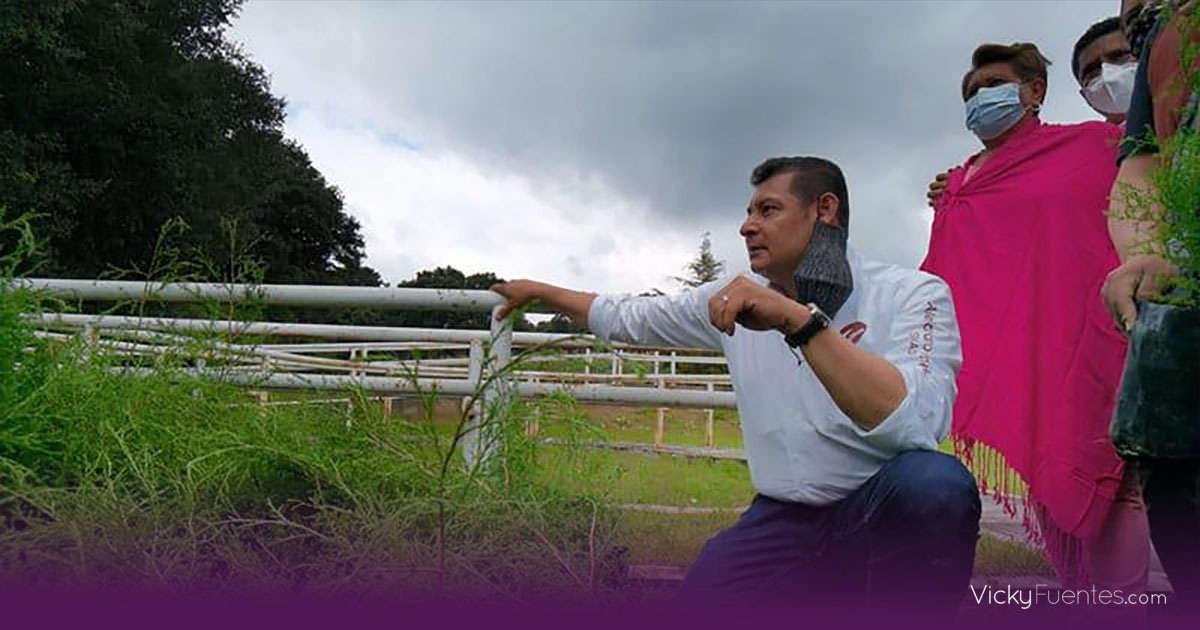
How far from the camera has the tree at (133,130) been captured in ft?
47.2

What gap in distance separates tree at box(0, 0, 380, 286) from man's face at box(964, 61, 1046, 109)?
10210 mm

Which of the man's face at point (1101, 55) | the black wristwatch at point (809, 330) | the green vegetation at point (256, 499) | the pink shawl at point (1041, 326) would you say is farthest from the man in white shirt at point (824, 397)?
the man's face at point (1101, 55)

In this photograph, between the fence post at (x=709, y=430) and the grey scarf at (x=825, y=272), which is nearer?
the grey scarf at (x=825, y=272)

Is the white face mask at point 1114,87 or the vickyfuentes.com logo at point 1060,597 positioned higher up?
the white face mask at point 1114,87

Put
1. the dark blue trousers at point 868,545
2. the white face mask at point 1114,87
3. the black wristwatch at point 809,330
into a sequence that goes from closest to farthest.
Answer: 1. the black wristwatch at point 809,330
2. the dark blue trousers at point 868,545
3. the white face mask at point 1114,87

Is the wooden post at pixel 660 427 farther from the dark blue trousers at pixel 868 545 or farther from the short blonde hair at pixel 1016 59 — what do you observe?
the short blonde hair at pixel 1016 59

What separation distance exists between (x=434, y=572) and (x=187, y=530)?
0.22 m

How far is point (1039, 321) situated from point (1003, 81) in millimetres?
772

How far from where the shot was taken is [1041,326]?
2.45m

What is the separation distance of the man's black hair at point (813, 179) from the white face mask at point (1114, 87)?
68cm

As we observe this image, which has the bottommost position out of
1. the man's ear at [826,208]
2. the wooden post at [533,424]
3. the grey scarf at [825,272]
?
the wooden post at [533,424]

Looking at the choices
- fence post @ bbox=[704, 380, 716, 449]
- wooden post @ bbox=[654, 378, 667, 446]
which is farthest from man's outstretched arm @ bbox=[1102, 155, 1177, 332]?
fence post @ bbox=[704, 380, 716, 449]

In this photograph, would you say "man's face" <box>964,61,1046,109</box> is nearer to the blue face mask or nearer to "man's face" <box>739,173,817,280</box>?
the blue face mask

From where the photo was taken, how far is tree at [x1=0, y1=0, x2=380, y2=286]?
14.4m
